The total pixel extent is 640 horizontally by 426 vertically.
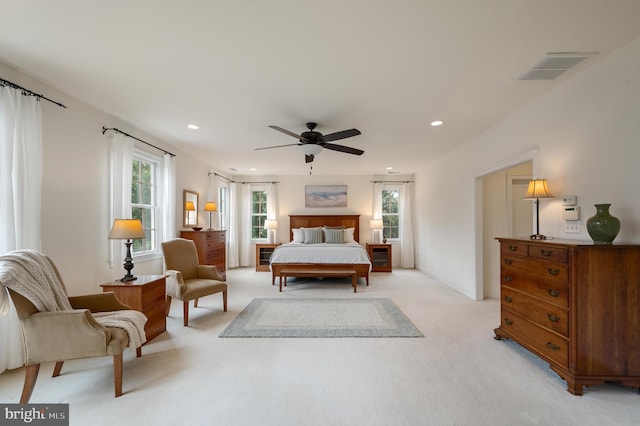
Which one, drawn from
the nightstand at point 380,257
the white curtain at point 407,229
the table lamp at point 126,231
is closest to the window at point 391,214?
the white curtain at point 407,229

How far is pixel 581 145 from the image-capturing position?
2484 millimetres

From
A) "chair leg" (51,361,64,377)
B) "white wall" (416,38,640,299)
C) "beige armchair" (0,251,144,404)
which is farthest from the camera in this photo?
"chair leg" (51,361,64,377)

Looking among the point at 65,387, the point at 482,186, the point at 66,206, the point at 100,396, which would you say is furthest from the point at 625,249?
the point at 66,206

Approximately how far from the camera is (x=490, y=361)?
245 cm

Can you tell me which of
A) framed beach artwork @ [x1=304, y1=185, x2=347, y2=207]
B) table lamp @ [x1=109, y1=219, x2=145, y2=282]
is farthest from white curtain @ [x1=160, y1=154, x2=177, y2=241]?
framed beach artwork @ [x1=304, y1=185, x2=347, y2=207]

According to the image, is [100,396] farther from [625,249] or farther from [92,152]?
[625,249]

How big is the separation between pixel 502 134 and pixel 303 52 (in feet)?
9.79

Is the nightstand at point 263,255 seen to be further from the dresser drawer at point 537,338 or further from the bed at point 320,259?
the dresser drawer at point 537,338

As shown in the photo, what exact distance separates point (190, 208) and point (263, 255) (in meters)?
2.45

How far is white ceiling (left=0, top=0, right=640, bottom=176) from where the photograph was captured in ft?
5.63

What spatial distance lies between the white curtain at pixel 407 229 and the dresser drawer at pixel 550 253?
4845mm

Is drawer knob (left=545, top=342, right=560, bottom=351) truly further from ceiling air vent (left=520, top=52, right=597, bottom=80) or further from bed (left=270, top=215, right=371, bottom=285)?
bed (left=270, top=215, right=371, bottom=285)

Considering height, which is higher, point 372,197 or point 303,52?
point 303,52

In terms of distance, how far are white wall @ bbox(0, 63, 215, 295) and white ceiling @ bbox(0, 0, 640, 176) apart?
0.18 metres
